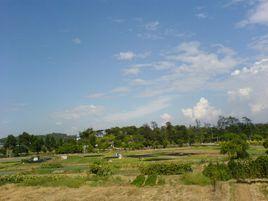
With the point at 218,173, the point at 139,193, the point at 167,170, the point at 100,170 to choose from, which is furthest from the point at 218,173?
the point at 100,170

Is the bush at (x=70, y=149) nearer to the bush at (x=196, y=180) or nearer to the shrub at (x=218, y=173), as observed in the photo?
the bush at (x=196, y=180)

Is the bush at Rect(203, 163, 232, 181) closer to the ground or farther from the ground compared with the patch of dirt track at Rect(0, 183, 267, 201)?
farther from the ground

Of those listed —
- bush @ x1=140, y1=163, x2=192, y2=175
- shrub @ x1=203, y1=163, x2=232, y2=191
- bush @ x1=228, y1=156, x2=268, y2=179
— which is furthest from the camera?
bush @ x1=140, y1=163, x2=192, y2=175

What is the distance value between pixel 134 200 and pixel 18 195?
10490 mm

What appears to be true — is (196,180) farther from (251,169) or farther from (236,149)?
(236,149)

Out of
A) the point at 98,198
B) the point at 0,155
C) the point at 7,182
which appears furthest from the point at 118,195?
the point at 0,155

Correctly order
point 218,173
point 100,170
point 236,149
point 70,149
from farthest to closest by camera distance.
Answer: point 70,149 < point 236,149 < point 100,170 < point 218,173

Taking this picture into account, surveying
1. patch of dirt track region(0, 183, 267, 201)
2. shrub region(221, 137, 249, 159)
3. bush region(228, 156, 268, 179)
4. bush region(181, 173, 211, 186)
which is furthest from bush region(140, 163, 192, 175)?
shrub region(221, 137, 249, 159)

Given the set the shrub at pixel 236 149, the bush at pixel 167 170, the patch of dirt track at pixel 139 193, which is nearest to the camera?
the patch of dirt track at pixel 139 193

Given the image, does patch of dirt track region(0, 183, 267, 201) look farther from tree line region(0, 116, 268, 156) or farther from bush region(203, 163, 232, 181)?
tree line region(0, 116, 268, 156)

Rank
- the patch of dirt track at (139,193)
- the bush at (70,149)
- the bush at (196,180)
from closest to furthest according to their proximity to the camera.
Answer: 1. the patch of dirt track at (139,193)
2. the bush at (196,180)
3. the bush at (70,149)

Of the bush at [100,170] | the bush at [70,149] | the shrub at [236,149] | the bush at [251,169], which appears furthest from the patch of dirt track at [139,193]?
the bush at [70,149]

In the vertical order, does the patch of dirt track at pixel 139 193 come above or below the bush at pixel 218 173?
below

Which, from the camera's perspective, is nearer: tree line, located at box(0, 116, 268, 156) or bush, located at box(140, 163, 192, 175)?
bush, located at box(140, 163, 192, 175)
